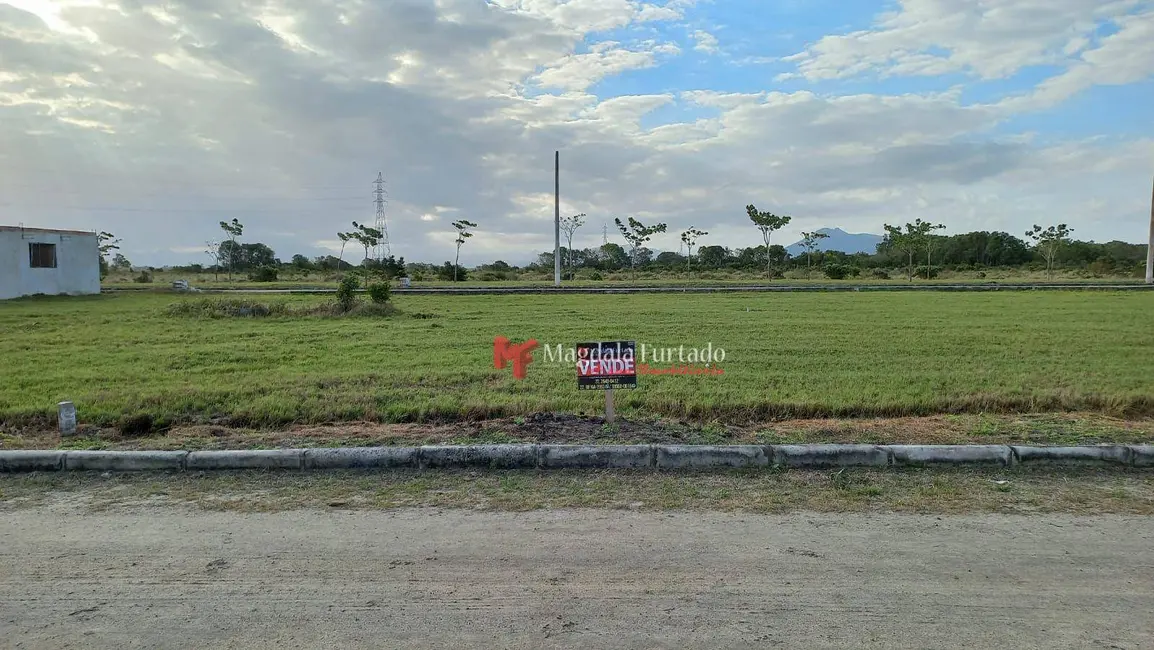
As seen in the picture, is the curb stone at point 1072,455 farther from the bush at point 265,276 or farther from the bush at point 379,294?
the bush at point 265,276

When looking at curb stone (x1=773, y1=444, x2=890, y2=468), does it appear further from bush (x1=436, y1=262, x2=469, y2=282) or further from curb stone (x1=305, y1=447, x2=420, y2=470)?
bush (x1=436, y1=262, x2=469, y2=282)

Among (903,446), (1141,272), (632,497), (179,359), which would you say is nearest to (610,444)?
(632,497)

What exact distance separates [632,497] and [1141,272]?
65761mm

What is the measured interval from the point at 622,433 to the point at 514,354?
5.05 m

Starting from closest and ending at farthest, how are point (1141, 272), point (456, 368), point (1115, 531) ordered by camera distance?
point (1115, 531)
point (456, 368)
point (1141, 272)

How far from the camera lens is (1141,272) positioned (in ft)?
173

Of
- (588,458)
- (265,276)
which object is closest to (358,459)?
(588,458)

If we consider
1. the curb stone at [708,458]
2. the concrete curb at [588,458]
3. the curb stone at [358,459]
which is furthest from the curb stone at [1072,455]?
the curb stone at [358,459]

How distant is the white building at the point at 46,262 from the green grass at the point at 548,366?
11609 millimetres

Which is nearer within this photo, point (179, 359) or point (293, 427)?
point (293, 427)

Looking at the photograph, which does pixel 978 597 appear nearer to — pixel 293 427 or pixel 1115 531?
pixel 1115 531

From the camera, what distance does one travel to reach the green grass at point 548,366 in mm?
6957

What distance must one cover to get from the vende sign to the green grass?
76cm

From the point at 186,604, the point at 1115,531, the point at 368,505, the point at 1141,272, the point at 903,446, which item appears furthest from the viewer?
the point at 1141,272
